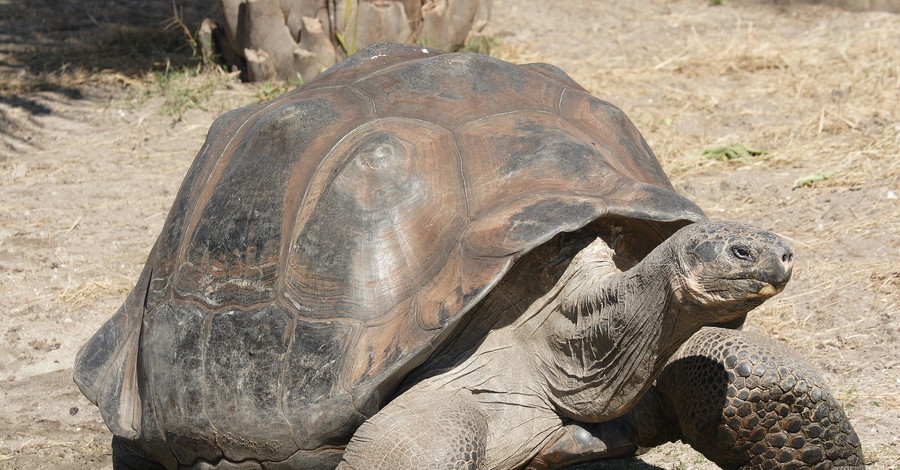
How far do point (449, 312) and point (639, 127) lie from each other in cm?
412

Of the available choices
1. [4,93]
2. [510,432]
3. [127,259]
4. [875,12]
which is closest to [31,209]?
[127,259]

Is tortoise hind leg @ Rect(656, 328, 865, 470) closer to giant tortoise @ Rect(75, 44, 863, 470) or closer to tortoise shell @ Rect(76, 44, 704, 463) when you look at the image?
giant tortoise @ Rect(75, 44, 863, 470)

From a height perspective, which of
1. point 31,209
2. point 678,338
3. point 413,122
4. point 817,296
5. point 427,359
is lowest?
point 31,209

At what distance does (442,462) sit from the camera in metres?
2.34

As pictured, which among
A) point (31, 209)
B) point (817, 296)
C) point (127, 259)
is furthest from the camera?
point (31, 209)

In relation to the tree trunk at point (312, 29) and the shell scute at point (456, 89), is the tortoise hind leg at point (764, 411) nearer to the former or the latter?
the shell scute at point (456, 89)

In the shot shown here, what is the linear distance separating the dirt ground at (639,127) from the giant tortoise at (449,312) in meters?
0.57

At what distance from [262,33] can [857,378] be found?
15.8ft

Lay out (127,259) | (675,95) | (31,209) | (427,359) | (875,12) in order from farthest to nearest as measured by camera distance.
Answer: (875,12) → (675,95) → (31,209) → (127,259) → (427,359)

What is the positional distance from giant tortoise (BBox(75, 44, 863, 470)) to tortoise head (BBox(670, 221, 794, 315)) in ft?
0.07

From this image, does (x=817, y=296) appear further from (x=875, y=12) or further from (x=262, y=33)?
(x=875, y=12)

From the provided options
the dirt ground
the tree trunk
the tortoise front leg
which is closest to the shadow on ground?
the dirt ground

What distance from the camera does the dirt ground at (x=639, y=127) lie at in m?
3.78

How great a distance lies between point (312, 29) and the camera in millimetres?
6777
